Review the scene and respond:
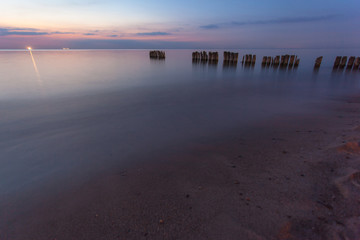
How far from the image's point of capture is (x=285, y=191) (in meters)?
3.08

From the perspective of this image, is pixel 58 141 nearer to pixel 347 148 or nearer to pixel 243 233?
pixel 243 233

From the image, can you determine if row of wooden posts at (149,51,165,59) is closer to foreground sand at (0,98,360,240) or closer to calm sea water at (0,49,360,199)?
calm sea water at (0,49,360,199)

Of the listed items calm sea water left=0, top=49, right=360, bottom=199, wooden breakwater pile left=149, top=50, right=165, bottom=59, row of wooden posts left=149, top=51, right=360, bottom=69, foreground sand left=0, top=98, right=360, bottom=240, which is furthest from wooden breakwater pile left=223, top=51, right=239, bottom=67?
foreground sand left=0, top=98, right=360, bottom=240

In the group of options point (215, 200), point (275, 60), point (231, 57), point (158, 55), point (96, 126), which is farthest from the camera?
point (158, 55)

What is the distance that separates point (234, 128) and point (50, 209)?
532 cm

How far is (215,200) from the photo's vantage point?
3010 mm

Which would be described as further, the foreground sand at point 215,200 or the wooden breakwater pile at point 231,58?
the wooden breakwater pile at point 231,58

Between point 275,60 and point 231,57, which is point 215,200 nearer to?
point 275,60

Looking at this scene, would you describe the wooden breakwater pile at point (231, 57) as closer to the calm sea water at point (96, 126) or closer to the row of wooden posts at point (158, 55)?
the row of wooden posts at point (158, 55)

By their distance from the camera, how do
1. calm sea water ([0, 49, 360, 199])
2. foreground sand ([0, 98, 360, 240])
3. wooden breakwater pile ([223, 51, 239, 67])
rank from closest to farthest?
foreground sand ([0, 98, 360, 240])
calm sea water ([0, 49, 360, 199])
wooden breakwater pile ([223, 51, 239, 67])

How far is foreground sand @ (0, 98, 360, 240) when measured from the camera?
8.12ft

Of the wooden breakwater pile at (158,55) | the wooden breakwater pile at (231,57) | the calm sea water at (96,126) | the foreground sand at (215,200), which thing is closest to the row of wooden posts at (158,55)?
the wooden breakwater pile at (158,55)

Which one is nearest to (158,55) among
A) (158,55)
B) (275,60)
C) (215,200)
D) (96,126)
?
(158,55)

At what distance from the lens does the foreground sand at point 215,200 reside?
2476 mm
